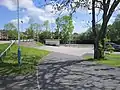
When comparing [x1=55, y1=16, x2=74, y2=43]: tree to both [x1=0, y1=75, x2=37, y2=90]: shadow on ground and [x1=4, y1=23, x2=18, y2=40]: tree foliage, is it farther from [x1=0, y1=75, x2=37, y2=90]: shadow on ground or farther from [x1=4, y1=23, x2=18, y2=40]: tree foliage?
[x1=0, y1=75, x2=37, y2=90]: shadow on ground

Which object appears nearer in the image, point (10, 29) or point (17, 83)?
point (17, 83)

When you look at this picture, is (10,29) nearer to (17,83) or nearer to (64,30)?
(64,30)

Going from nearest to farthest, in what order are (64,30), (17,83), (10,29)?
1. (17,83)
2. (64,30)
3. (10,29)

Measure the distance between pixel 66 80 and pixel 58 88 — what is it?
2217 millimetres

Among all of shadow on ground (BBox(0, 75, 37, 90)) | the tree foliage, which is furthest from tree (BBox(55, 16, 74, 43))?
shadow on ground (BBox(0, 75, 37, 90))

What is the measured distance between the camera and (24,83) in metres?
12.3

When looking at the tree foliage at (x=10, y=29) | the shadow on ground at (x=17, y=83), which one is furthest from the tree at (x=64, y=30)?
the shadow on ground at (x=17, y=83)

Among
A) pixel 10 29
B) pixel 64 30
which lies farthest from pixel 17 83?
pixel 10 29

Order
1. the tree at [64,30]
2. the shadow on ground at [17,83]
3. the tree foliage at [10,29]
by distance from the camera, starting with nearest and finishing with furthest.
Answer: the shadow on ground at [17,83] < the tree at [64,30] < the tree foliage at [10,29]

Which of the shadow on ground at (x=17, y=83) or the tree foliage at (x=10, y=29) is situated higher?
the tree foliage at (x=10, y=29)

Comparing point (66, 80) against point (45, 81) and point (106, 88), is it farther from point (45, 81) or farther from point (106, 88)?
point (106, 88)

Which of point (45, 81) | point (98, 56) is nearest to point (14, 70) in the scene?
point (45, 81)

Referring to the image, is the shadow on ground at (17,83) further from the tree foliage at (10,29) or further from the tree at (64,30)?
the tree foliage at (10,29)

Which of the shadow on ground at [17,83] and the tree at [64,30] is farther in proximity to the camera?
the tree at [64,30]
